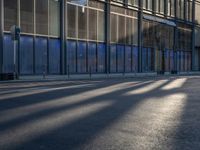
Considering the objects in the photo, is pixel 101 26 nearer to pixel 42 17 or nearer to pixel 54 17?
pixel 54 17

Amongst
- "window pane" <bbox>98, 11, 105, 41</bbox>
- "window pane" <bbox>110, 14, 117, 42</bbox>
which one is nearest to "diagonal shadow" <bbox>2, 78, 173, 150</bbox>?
"window pane" <bbox>98, 11, 105, 41</bbox>

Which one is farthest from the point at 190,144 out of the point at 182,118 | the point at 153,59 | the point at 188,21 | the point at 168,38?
the point at 188,21

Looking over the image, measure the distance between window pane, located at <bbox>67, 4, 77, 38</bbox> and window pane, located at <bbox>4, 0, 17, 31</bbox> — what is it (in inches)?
261

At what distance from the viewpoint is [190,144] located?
782 cm

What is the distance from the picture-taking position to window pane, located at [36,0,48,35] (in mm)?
35906

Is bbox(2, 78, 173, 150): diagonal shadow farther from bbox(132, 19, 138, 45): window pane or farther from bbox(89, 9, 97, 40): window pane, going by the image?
bbox(132, 19, 138, 45): window pane

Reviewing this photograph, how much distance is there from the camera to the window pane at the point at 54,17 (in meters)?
37.4

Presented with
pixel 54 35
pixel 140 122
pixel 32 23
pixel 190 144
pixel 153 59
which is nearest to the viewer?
pixel 190 144

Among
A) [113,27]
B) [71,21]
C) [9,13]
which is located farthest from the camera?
[113,27]

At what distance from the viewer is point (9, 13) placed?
109 feet

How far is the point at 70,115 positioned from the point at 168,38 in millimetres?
49738

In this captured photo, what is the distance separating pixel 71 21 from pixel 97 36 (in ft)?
15.0

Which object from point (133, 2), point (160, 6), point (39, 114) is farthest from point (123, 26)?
point (39, 114)

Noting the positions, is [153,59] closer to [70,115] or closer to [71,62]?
[71,62]
